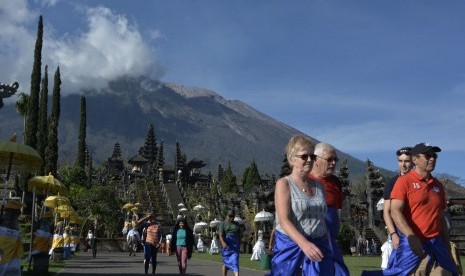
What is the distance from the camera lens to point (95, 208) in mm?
42500

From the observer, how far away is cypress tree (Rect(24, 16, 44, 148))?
4244 cm

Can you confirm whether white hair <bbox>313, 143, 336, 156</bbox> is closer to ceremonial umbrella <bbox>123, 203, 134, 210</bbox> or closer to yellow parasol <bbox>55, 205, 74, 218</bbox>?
yellow parasol <bbox>55, 205, 74, 218</bbox>

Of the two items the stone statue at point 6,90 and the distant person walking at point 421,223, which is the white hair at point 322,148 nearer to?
the distant person walking at point 421,223

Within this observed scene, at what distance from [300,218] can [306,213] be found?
62mm

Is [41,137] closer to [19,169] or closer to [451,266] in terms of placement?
[19,169]

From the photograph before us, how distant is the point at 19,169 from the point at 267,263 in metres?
6.11

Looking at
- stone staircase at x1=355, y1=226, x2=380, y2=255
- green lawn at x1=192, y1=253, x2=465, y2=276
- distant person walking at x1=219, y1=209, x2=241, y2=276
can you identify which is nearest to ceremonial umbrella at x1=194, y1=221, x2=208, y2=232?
stone staircase at x1=355, y1=226, x2=380, y2=255

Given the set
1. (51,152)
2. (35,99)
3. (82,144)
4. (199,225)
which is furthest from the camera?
(82,144)

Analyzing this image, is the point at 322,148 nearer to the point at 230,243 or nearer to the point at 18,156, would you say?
the point at 230,243

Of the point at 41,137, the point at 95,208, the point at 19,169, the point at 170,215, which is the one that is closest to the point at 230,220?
the point at 19,169

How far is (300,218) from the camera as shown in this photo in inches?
185

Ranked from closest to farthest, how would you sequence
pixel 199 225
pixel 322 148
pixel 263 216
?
pixel 322 148, pixel 263 216, pixel 199 225

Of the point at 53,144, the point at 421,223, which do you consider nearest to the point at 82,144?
the point at 53,144

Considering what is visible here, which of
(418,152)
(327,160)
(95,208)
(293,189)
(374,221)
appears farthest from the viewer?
(95,208)
